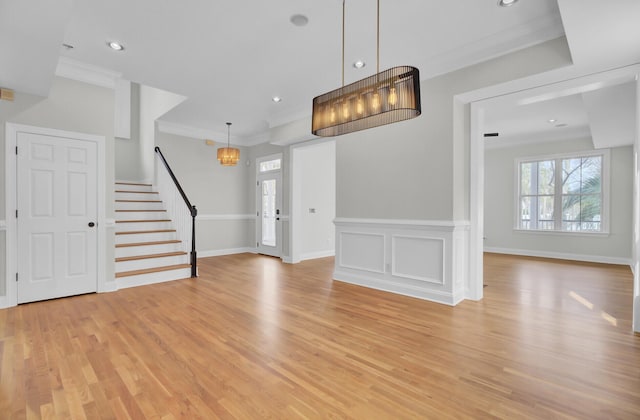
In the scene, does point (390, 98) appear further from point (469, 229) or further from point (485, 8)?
point (469, 229)

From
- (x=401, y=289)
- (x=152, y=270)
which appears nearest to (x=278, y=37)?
(x=401, y=289)

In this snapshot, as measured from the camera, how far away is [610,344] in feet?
8.54

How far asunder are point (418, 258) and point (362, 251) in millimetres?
913

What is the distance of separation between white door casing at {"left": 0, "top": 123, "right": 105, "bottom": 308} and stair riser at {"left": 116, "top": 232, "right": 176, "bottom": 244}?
97 centimetres

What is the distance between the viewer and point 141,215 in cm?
581

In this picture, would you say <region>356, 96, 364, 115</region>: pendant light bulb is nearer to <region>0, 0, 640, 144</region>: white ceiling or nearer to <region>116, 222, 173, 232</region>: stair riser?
<region>0, 0, 640, 144</region>: white ceiling

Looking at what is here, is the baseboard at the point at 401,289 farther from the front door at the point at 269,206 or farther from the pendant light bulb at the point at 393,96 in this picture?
the front door at the point at 269,206

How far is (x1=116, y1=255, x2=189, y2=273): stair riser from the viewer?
182 inches

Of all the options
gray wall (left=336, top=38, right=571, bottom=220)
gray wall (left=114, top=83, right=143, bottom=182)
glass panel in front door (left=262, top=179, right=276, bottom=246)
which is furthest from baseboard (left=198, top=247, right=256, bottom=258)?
gray wall (left=336, top=38, right=571, bottom=220)

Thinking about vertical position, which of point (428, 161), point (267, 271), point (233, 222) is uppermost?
point (428, 161)

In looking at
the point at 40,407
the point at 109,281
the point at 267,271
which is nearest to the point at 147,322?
the point at 40,407

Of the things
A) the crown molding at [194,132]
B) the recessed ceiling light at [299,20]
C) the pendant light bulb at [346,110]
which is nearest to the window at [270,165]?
the crown molding at [194,132]

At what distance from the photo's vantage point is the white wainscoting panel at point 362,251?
4.39 m

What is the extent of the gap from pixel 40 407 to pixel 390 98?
2994 millimetres
